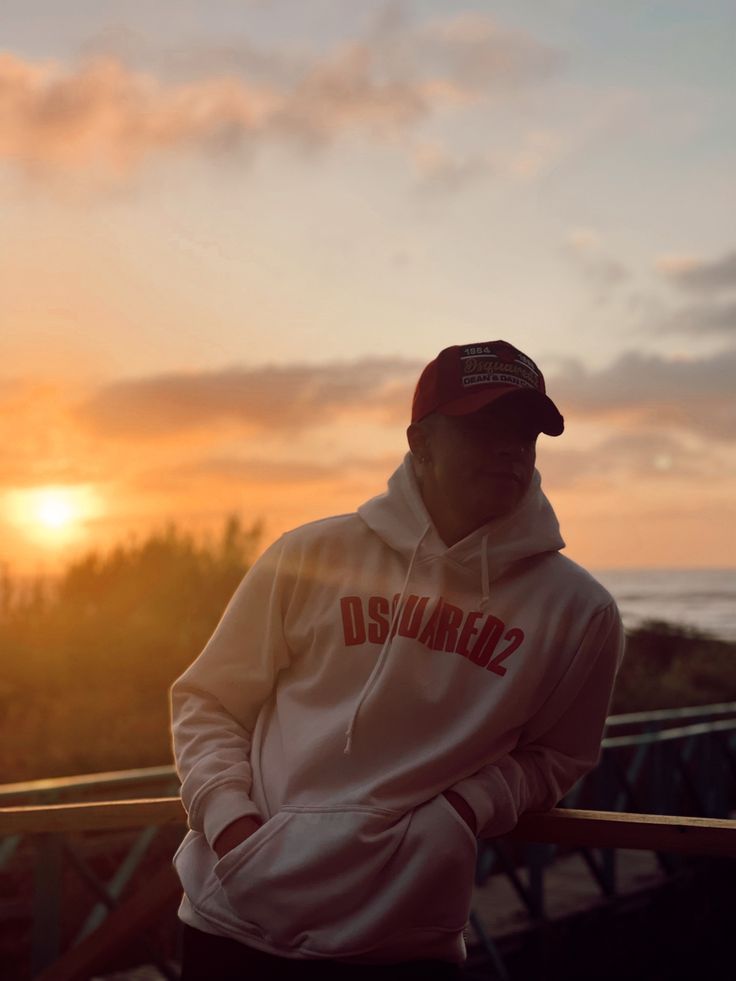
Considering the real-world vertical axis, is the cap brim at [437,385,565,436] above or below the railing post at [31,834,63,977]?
above

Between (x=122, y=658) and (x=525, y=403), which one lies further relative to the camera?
(x=122, y=658)

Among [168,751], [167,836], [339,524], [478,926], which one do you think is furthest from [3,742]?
[339,524]

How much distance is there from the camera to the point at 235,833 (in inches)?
76.2

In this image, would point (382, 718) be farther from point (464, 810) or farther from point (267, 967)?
point (267, 967)

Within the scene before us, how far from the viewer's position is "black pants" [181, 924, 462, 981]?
1858 mm

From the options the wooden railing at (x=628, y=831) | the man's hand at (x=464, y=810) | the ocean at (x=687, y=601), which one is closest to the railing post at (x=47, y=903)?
the wooden railing at (x=628, y=831)

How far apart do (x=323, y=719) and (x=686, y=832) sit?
0.64 m

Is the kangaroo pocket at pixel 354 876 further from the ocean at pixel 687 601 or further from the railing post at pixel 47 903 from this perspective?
the ocean at pixel 687 601

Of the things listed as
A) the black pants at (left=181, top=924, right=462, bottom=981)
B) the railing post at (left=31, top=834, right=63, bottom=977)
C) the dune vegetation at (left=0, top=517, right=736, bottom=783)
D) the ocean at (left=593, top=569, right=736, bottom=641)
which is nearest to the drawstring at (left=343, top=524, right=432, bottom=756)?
the black pants at (left=181, top=924, right=462, bottom=981)

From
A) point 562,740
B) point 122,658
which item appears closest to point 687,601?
point 122,658

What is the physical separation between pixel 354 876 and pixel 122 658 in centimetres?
1252

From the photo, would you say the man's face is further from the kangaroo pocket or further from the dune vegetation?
the dune vegetation

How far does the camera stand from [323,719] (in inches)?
77.6

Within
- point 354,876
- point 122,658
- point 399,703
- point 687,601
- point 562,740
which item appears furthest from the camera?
point 687,601
